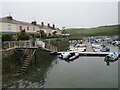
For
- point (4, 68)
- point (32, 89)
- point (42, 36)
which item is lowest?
point (32, 89)

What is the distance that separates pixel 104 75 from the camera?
50.4 ft

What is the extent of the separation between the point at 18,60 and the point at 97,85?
39.6ft

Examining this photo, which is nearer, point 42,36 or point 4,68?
point 4,68

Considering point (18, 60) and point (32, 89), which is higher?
point (18, 60)

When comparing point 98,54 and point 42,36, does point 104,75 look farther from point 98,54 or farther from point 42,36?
point 42,36

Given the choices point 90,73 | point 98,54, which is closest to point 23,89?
point 90,73

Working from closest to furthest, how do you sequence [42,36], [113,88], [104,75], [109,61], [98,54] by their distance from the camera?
[113,88] < [104,75] < [109,61] < [98,54] < [42,36]

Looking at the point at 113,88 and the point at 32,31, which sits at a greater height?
the point at 32,31

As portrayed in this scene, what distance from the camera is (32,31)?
42625mm

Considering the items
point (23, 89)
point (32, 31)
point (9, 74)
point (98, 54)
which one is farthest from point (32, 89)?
point (32, 31)

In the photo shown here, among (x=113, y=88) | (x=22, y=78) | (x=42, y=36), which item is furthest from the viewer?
(x=42, y=36)

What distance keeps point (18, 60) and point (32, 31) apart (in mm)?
25484

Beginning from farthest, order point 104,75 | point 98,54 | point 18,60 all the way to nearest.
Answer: point 98,54 < point 18,60 < point 104,75

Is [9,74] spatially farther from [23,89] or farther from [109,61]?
[109,61]
